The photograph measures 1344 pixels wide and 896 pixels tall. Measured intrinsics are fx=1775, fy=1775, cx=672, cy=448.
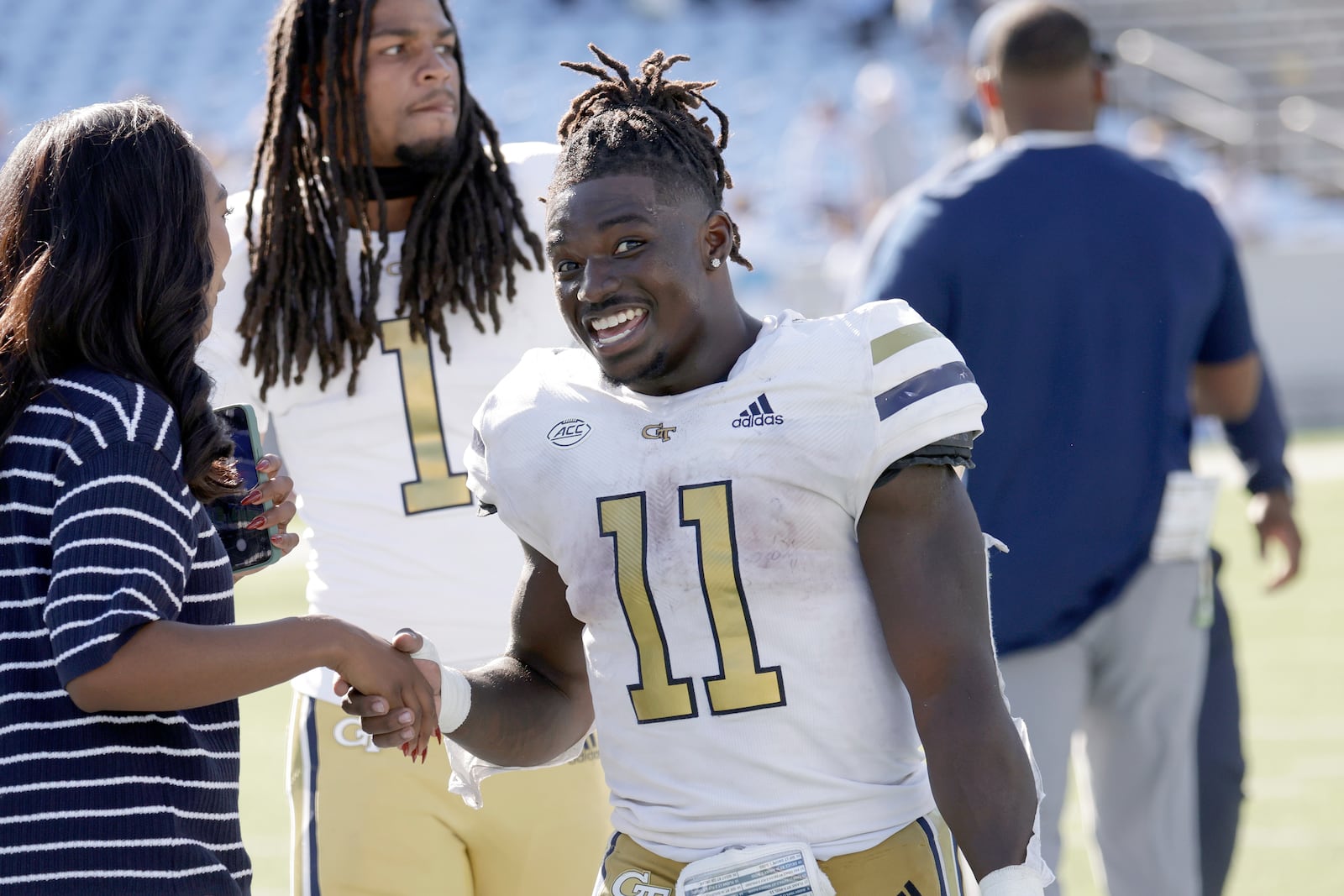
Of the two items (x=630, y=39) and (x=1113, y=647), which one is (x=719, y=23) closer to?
(x=630, y=39)

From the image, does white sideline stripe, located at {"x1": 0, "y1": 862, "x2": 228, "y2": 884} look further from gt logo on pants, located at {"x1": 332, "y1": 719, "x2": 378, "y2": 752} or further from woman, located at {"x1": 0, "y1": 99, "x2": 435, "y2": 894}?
gt logo on pants, located at {"x1": 332, "y1": 719, "x2": 378, "y2": 752}

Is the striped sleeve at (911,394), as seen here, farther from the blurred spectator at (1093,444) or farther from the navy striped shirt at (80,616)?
the blurred spectator at (1093,444)

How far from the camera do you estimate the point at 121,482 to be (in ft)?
6.68

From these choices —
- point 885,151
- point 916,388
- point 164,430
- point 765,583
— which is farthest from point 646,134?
point 885,151

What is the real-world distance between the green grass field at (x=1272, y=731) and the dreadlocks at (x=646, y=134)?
2.92 metres

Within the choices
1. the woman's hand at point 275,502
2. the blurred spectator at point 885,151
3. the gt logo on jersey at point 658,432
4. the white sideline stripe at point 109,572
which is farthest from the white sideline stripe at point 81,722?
the blurred spectator at point 885,151

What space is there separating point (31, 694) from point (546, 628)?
692 mm

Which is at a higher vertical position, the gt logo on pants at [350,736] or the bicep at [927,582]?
the bicep at [927,582]

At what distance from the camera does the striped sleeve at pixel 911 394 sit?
2.08 m

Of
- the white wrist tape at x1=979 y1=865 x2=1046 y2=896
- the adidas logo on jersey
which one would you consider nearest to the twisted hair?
the adidas logo on jersey

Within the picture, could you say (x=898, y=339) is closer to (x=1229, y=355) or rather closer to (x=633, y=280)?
(x=633, y=280)

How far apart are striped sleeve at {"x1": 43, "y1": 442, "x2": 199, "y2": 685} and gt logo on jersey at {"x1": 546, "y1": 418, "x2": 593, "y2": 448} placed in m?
0.48

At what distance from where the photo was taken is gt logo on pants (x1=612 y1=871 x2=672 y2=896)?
2162mm

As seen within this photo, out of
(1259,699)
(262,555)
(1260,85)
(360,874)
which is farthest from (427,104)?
(1260,85)
